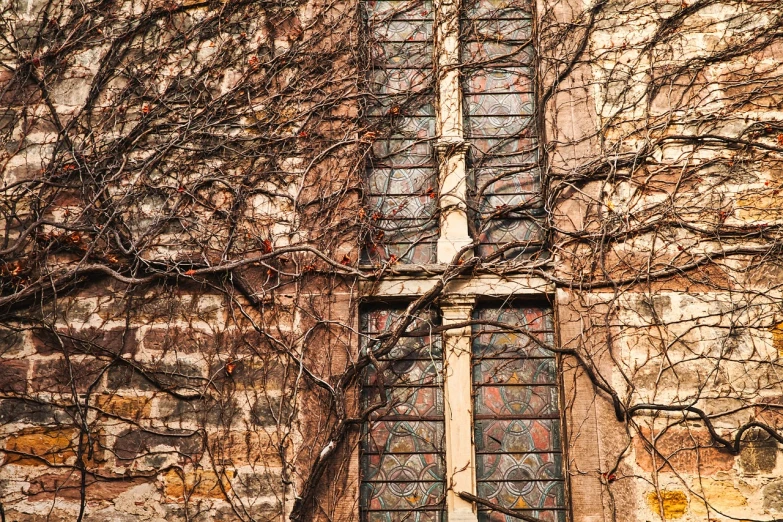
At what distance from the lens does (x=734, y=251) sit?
167 inches

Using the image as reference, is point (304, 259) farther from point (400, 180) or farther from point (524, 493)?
Result: point (524, 493)

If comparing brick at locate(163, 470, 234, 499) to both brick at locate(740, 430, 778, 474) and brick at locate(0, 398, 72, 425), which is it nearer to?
brick at locate(0, 398, 72, 425)

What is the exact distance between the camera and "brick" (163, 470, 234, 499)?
12.8 feet

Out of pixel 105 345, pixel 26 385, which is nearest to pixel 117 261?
pixel 105 345

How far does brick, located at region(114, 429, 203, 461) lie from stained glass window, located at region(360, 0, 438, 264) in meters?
1.27

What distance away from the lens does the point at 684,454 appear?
3.92 meters

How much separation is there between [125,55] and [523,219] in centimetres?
243

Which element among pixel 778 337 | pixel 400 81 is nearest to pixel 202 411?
pixel 400 81

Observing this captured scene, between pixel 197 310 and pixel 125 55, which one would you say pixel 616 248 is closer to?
pixel 197 310

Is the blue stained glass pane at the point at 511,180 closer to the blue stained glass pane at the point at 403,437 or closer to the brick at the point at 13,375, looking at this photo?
the blue stained glass pane at the point at 403,437

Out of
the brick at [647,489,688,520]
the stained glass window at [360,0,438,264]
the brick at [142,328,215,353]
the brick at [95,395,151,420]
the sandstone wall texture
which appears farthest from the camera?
the stained glass window at [360,0,438,264]

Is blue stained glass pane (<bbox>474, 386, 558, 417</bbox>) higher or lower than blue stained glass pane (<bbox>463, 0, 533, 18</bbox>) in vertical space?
lower

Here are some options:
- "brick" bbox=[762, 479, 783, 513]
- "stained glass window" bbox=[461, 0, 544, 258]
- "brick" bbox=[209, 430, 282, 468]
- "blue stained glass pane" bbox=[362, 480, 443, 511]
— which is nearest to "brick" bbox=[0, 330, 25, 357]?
"brick" bbox=[209, 430, 282, 468]

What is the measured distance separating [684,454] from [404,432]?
1.33m
